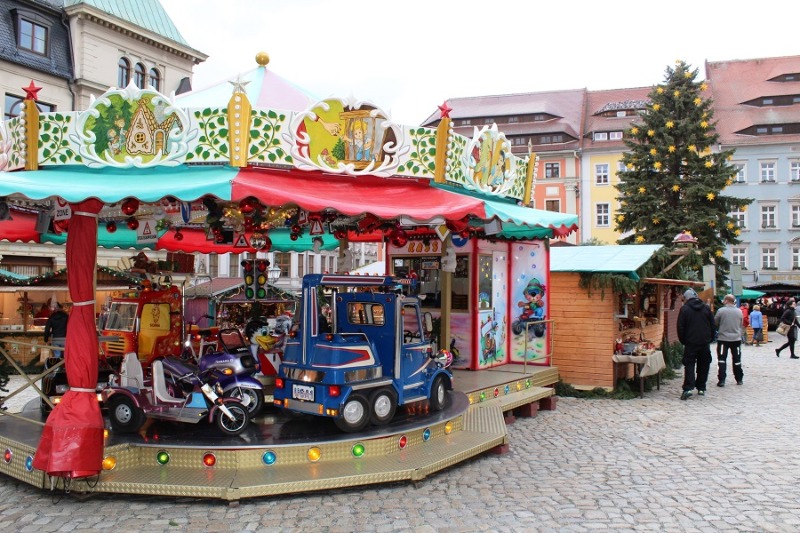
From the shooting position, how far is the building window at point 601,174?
167 feet

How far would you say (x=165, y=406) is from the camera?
24.1 ft

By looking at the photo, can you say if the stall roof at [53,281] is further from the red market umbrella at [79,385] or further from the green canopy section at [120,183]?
the red market umbrella at [79,385]

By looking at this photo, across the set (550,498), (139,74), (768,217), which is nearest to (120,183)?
(550,498)

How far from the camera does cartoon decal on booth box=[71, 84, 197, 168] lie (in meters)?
6.95

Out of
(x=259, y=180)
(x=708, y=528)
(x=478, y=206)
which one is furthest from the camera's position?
(x=478, y=206)

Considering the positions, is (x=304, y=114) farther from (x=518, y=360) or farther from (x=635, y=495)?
(x=518, y=360)

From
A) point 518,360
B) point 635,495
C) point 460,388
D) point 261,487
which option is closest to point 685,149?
point 518,360

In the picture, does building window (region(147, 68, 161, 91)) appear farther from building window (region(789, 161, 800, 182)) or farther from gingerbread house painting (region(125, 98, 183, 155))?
building window (region(789, 161, 800, 182))

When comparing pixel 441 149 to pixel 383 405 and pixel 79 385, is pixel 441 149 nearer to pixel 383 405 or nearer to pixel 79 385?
pixel 383 405

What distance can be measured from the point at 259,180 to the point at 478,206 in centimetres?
250

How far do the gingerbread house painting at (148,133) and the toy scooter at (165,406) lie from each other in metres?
2.42

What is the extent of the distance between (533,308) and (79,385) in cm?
844

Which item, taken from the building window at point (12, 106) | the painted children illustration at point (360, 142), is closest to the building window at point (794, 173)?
→ the building window at point (12, 106)

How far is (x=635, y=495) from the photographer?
669 cm
